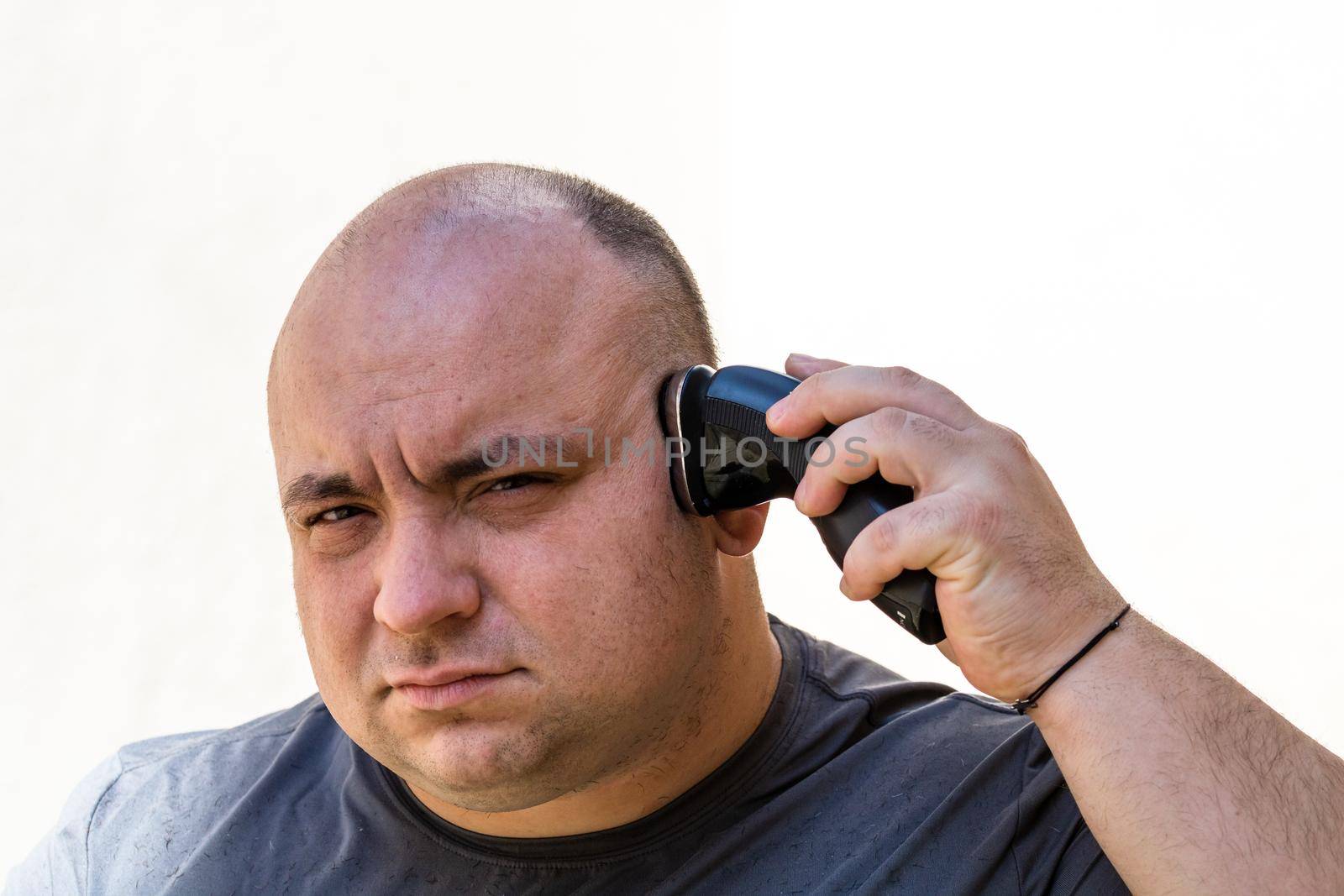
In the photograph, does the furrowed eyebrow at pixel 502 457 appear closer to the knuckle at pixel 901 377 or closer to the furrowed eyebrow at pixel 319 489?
the furrowed eyebrow at pixel 319 489

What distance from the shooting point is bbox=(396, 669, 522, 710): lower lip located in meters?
1.39

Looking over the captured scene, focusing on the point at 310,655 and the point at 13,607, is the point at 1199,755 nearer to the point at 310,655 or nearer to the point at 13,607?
the point at 310,655

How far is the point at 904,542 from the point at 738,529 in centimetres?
34

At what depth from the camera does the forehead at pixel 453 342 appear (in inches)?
56.4

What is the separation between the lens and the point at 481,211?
5.14 ft

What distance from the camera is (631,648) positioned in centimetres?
144

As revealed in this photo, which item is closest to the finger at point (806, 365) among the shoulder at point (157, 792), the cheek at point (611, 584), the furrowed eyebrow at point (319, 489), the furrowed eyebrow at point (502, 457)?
the cheek at point (611, 584)

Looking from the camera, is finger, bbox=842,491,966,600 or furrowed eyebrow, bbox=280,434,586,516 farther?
furrowed eyebrow, bbox=280,434,586,516

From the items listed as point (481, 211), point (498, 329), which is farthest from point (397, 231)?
point (498, 329)

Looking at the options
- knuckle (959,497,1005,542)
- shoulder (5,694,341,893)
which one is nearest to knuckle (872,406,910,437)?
knuckle (959,497,1005,542)

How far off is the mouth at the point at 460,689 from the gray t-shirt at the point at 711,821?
0.32 metres

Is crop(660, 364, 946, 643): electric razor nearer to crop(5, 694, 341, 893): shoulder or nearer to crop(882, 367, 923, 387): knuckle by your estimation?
crop(882, 367, 923, 387): knuckle

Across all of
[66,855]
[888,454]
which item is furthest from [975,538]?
[66,855]

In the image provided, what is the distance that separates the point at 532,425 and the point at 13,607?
2.22 metres
